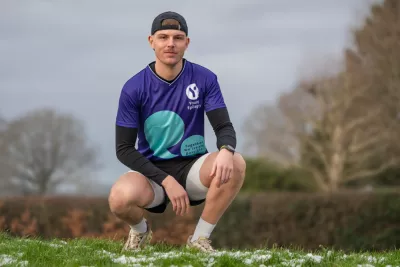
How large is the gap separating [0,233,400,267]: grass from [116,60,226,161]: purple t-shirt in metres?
0.95

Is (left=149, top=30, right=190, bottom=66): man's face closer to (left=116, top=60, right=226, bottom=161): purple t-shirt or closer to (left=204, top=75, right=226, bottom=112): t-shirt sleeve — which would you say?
(left=116, top=60, right=226, bottom=161): purple t-shirt

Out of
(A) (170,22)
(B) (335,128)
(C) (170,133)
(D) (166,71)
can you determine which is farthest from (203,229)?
(B) (335,128)

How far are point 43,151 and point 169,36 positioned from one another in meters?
28.8

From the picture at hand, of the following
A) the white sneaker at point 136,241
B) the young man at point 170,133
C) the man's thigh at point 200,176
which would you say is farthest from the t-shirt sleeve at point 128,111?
the white sneaker at point 136,241

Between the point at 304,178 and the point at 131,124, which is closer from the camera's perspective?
the point at 131,124

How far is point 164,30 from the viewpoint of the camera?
5988 mm

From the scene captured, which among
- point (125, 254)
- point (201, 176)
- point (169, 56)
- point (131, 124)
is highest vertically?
point (169, 56)

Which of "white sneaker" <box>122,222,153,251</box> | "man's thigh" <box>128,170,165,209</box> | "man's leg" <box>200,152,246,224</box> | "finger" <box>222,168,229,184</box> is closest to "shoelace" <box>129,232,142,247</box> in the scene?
"white sneaker" <box>122,222,153,251</box>

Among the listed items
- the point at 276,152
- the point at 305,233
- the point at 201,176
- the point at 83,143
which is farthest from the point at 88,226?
the point at 83,143

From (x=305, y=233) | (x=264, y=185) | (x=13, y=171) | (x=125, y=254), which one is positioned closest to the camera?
(x=125, y=254)

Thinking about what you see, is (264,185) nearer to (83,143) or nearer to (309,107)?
(309,107)

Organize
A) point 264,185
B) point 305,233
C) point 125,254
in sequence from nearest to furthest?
1. point 125,254
2. point 305,233
3. point 264,185

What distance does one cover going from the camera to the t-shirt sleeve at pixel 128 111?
5.94 meters

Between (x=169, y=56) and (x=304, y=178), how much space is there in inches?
961
